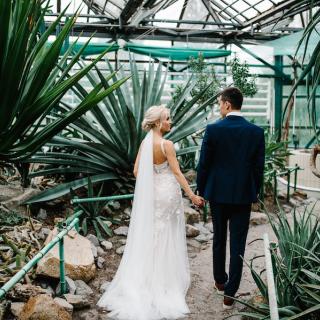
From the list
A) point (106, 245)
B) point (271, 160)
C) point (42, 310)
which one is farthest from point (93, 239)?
point (271, 160)

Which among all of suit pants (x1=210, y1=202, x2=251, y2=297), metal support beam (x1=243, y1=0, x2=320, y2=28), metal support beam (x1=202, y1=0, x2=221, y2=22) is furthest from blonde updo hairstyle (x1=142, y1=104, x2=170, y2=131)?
metal support beam (x1=202, y1=0, x2=221, y2=22)

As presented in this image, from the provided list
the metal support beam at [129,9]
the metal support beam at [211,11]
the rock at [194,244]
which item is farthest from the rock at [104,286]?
the metal support beam at [211,11]

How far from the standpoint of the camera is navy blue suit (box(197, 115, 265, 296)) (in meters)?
3.00

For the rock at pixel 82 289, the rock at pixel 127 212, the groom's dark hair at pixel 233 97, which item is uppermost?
the groom's dark hair at pixel 233 97

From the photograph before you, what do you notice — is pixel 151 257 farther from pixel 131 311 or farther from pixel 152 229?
pixel 131 311

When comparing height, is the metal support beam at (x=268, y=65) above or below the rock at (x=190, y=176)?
above

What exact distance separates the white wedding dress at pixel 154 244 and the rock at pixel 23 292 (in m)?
0.52

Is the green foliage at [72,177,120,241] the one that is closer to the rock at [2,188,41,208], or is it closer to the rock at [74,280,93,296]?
the rock at [2,188,41,208]

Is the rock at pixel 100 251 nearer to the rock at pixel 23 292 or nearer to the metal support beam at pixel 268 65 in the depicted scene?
the rock at pixel 23 292

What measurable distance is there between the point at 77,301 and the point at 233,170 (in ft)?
4.37

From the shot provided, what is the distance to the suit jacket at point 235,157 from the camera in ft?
9.85

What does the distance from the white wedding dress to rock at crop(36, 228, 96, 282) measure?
0.25m

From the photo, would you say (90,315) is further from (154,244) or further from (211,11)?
(211,11)

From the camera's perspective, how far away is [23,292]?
2869 millimetres
